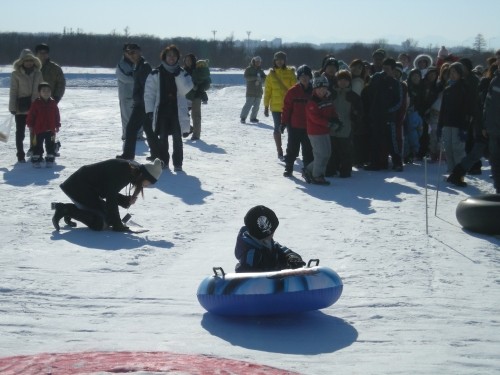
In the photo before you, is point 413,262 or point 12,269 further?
point 413,262

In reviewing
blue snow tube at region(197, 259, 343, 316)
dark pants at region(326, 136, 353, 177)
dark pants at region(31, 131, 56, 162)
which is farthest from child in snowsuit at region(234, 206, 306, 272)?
dark pants at region(31, 131, 56, 162)

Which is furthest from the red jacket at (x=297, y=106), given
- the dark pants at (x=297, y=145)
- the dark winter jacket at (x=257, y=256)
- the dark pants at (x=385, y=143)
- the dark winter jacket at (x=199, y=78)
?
the dark winter jacket at (x=257, y=256)

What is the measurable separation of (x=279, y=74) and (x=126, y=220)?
7514 millimetres

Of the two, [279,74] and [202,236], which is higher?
[279,74]

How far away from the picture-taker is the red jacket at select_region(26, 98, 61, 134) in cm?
1377

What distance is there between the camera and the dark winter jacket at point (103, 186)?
955cm

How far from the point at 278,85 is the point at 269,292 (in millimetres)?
10458

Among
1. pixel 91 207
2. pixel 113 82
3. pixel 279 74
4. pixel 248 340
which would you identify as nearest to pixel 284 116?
pixel 279 74

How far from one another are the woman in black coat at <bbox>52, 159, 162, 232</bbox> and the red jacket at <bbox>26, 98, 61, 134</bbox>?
4.24 m

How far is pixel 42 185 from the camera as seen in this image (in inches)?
494

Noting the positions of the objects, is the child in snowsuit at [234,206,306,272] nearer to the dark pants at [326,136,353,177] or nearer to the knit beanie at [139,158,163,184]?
the knit beanie at [139,158,163,184]

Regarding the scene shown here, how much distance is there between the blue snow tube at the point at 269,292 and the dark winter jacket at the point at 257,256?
0.40m

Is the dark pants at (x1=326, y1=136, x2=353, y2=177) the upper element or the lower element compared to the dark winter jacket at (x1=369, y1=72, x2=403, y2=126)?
lower

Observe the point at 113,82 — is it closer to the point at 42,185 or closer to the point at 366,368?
the point at 42,185
